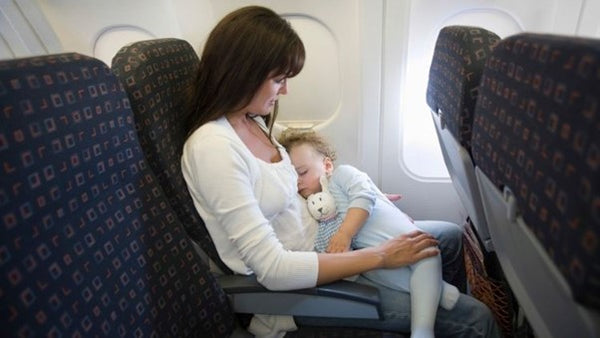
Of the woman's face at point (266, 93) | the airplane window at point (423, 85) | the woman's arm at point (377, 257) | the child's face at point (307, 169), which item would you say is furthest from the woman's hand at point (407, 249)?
the airplane window at point (423, 85)

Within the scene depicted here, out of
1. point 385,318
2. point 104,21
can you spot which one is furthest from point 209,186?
point 104,21

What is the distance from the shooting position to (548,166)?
0.45 meters

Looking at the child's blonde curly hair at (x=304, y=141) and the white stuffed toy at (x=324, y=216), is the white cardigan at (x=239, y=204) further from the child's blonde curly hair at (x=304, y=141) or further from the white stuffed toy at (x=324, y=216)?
the child's blonde curly hair at (x=304, y=141)

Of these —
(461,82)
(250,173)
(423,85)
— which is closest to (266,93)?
(250,173)

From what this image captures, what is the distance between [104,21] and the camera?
1.68 m

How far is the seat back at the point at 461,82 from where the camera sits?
0.82m

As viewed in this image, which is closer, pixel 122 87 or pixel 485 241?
pixel 122 87

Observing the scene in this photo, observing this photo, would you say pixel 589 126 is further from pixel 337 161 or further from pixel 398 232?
pixel 337 161

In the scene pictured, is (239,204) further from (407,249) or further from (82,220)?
(407,249)

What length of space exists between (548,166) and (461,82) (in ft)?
1.44

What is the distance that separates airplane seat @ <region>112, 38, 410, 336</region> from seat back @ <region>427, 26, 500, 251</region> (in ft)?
1.39

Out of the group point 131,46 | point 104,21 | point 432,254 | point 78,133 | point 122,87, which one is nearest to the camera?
point 78,133

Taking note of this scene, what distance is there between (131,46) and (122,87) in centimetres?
20

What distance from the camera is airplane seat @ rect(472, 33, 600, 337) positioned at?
376 mm
